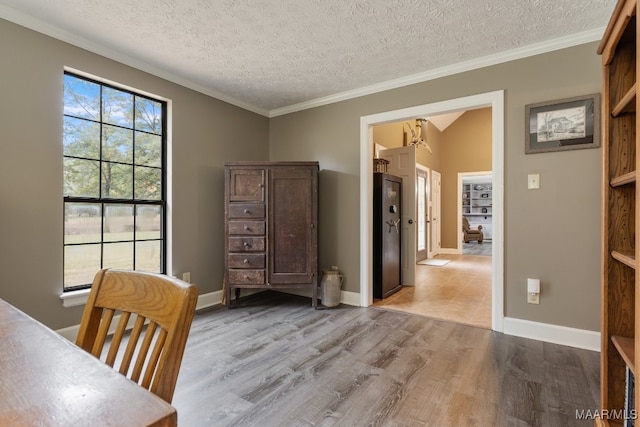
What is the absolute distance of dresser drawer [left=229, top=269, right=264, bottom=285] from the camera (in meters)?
3.32

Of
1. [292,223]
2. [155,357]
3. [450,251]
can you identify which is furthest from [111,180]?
[450,251]

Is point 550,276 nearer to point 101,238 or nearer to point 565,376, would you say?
point 565,376

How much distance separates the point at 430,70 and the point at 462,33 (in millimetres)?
620

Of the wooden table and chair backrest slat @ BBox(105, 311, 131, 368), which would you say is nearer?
the wooden table

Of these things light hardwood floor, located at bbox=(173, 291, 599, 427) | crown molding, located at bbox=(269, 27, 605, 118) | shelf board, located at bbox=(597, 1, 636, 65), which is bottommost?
light hardwood floor, located at bbox=(173, 291, 599, 427)

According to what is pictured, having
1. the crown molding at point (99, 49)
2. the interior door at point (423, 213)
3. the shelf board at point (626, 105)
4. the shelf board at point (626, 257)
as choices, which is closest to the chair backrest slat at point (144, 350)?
the shelf board at point (626, 257)

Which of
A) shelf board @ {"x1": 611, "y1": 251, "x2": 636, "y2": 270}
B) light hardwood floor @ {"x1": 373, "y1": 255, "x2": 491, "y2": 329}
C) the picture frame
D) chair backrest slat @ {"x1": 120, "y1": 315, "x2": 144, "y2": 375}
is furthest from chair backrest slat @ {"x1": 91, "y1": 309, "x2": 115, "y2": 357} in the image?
the picture frame

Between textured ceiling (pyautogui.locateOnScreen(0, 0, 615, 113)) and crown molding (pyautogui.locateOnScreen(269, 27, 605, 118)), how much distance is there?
0.15 ft

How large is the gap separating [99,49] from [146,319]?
2.74m

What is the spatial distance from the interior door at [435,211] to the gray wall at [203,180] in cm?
463

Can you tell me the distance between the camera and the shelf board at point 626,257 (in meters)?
1.02

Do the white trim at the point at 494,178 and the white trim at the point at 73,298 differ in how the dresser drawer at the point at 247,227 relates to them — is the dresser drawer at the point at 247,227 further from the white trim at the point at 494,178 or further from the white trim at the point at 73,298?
the white trim at the point at 73,298

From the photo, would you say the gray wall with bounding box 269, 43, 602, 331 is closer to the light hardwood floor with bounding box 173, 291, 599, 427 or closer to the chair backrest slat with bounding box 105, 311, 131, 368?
the light hardwood floor with bounding box 173, 291, 599, 427

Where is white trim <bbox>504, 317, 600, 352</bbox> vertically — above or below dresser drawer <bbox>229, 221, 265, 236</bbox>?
below
